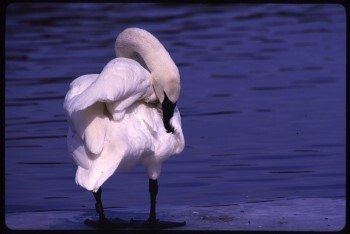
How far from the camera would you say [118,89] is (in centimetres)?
605

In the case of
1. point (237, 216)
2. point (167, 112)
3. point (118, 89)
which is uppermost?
point (118, 89)

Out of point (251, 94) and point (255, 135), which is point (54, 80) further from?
point (255, 135)

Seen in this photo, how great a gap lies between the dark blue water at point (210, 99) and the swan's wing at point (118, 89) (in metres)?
1.20

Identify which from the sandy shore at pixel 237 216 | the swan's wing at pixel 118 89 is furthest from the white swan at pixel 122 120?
the sandy shore at pixel 237 216

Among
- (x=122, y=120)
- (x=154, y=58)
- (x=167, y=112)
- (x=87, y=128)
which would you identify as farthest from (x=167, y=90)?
(x=87, y=128)

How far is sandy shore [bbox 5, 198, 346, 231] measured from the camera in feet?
21.1

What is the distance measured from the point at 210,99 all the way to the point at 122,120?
5152 millimetres

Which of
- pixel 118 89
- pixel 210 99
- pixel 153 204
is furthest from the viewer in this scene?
pixel 210 99

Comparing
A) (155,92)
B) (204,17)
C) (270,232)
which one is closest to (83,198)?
(155,92)

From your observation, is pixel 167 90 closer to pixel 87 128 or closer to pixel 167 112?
pixel 167 112

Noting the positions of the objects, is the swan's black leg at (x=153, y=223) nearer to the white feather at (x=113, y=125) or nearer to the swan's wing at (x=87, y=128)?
the white feather at (x=113, y=125)

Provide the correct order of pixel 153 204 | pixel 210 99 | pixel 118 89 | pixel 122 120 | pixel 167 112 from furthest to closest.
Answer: pixel 210 99 → pixel 153 204 → pixel 167 112 → pixel 122 120 → pixel 118 89

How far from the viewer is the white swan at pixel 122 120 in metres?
6.00

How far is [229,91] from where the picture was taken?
38.4ft
